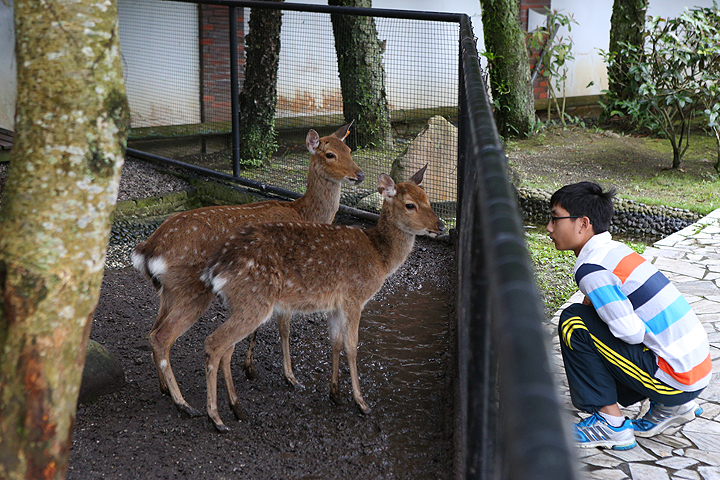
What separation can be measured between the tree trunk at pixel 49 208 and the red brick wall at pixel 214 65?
Answer: 713cm

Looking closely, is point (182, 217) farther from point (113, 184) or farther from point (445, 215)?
point (445, 215)

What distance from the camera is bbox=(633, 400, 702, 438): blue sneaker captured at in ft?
10.4

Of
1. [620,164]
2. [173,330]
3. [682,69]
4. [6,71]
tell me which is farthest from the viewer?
[620,164]

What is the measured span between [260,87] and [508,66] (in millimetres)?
4407

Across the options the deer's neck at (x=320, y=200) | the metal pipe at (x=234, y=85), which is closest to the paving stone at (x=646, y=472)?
the deer's neck at (x=320, y=200)

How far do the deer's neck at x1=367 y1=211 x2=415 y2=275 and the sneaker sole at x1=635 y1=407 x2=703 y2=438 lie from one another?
147 cm

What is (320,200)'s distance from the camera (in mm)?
4730

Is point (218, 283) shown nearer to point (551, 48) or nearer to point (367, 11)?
point (367, 11)

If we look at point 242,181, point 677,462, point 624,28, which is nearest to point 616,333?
point 677,462

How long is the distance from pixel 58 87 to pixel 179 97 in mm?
7245

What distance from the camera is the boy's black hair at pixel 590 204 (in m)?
2.98

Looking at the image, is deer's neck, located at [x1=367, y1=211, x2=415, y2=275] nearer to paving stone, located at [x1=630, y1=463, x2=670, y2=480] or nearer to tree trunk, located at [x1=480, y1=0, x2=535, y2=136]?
paving stone, located at [x1=630, y1=463, x2=670, y2=480]

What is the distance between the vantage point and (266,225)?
11.1 ft

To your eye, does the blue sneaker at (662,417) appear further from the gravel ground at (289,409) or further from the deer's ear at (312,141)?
the deer's ear at (312,141)
